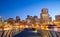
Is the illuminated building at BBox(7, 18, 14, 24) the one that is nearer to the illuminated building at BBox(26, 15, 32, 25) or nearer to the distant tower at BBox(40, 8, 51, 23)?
the illuminated building at BBox(26, 15, 32, 25)

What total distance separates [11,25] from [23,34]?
0.44 meters

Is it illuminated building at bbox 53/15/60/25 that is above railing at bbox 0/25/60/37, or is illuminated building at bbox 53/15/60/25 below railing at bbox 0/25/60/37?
above

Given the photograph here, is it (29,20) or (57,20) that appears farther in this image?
(29,20)

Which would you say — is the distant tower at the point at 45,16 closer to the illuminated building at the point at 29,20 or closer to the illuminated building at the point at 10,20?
the illuminated building at the point at 29,20

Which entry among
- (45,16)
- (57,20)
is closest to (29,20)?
(45,16)

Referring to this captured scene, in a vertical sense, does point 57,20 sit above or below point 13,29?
above

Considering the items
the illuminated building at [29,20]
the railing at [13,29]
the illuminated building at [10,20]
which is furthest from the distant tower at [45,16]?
the illuminated building at [10,20]

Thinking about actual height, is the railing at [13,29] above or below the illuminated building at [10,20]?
below

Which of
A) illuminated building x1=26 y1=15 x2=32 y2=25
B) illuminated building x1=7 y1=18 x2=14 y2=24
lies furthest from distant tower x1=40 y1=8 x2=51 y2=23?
illuminated building x1=7 y1=18 x2=14 y2=24

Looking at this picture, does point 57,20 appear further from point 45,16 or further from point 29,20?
point 29,20

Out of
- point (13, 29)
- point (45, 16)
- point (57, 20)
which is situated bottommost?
point (13, 29)

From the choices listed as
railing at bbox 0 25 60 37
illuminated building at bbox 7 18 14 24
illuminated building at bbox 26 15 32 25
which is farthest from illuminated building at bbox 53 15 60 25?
illuminated building at bbox 7 18 14 24

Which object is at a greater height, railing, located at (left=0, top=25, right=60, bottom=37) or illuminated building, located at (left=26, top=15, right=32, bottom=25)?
illuminated building, located at (left=26, top=15, right=32, bottom=25)

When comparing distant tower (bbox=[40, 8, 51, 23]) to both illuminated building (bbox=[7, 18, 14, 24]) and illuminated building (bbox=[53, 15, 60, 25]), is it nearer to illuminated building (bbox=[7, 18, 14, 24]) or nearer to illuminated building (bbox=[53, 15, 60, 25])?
illuminated building (bbox=[53, 15, 60, 25])
